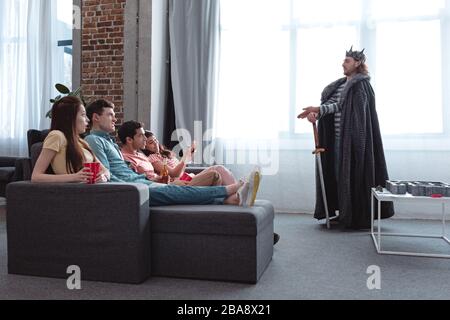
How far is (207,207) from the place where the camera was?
2445mm

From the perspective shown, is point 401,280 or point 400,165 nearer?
point 401,280

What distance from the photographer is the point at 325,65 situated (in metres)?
4.75

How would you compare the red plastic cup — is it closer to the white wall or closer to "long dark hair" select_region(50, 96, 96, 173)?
"long dark hair" select_region(50, 96, 96, 173)

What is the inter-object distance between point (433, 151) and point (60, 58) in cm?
455

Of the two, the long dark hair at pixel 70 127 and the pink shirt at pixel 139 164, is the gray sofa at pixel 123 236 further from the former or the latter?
the pink shirt at pixel 139 164

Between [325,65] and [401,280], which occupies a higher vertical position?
[325,65]

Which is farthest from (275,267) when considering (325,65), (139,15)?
(139,15)

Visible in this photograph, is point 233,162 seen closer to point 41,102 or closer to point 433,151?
point 433,151

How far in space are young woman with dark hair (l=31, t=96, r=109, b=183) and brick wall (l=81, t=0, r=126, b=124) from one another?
106 inches

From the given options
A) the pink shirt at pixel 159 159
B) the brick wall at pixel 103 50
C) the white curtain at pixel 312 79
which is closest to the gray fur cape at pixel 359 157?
the white curtain at pixel 312 79

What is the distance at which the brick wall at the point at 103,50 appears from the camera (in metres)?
5.11
